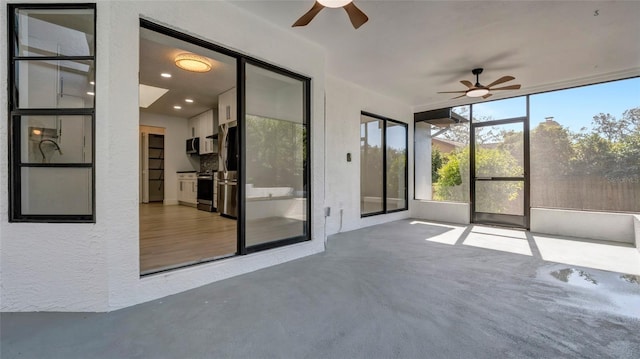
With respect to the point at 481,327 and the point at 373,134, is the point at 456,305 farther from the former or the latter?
the point at 373,134

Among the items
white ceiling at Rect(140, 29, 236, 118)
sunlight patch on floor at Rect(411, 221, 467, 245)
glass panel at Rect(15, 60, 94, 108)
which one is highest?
white ceiling at Rect(140, 29, 236, 118)

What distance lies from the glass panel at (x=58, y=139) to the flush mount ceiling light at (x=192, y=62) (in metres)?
2.16

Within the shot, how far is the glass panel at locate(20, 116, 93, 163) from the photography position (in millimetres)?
2094

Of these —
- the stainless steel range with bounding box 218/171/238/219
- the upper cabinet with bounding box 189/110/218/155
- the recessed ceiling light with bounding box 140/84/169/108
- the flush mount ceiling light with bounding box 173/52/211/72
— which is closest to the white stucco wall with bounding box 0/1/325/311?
the flush mount ceiling light with bounding box 173/52/211/72

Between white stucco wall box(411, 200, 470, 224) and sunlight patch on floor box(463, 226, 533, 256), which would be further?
white stucco wall box(411, 200, 470, 224)

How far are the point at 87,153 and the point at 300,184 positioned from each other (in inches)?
82.9

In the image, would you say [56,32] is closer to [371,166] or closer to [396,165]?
[371,166]

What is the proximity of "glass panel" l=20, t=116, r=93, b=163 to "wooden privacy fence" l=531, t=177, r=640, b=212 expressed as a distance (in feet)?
21.7

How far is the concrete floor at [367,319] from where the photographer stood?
1597mm

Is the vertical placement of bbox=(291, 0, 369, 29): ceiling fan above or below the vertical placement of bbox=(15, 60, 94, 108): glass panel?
above

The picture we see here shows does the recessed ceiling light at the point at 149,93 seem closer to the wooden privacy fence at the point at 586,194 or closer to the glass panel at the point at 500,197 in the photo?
the glass panel at the point at 500,197

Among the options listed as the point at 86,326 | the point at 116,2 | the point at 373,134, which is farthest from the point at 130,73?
the point at 373,134

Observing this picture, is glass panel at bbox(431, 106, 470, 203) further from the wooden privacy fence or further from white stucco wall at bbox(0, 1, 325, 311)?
white stucco wall at bbox(0, 1, 325, 311)

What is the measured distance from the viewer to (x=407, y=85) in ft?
17.1
